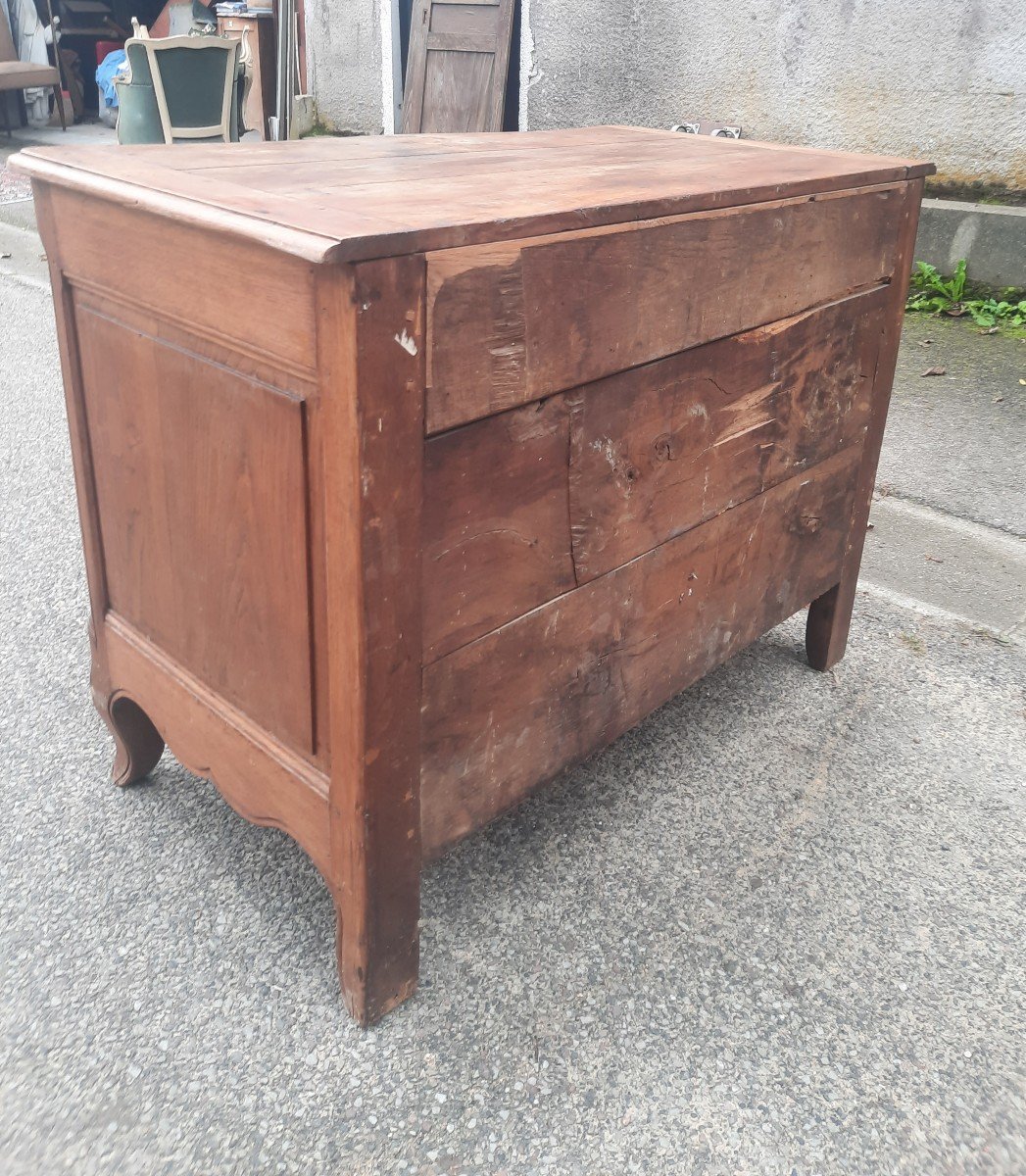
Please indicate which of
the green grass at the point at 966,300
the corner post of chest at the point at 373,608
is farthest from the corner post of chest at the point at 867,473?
the green grass at the point at 966,300

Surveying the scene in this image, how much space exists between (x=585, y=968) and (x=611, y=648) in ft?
1.50

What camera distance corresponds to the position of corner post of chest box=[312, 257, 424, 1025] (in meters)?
1.04

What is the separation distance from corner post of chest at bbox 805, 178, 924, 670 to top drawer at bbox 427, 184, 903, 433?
0.12 m

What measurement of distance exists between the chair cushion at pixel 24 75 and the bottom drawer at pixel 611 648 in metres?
9.07

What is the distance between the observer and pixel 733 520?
178cm

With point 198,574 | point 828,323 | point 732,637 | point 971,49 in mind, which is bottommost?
point 732,637

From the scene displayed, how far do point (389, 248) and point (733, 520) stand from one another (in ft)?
3.05

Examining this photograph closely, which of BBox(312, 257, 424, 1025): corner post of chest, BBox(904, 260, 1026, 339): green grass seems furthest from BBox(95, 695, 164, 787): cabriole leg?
BBox(904, 260, 1026, 339): green grass

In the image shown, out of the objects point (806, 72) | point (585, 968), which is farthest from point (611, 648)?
point (806, 72)

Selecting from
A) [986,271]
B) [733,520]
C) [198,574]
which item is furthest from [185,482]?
[986,271]

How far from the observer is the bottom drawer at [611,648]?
54.5 inches

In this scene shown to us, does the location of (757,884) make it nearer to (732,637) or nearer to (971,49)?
(732,637)

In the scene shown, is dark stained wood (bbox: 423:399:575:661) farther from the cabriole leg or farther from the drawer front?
the cabriole leg

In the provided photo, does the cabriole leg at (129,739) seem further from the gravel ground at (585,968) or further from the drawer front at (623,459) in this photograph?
the drawer front at (623,459)
